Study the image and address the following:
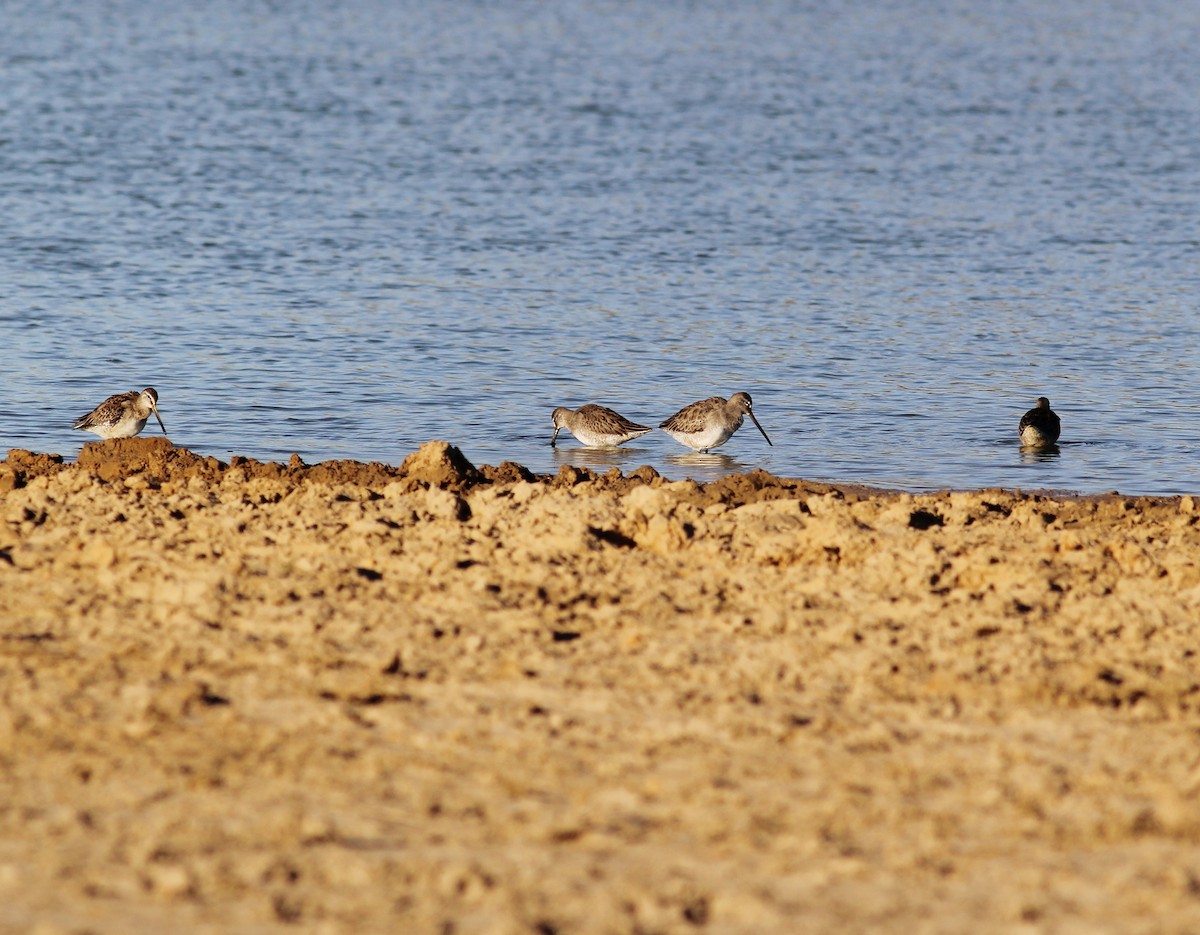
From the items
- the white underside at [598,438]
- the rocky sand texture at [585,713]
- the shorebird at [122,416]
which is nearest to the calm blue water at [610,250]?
the white underside at [598,438]

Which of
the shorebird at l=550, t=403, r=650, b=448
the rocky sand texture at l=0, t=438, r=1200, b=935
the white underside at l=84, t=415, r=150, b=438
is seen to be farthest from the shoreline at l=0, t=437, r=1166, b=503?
the shorebird at l=550, t=403, r=650, b=448

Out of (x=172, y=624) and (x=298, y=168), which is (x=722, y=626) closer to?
(x=172, y=624)

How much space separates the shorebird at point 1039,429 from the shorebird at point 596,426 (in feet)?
9.19

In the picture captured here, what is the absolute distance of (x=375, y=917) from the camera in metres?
4.84

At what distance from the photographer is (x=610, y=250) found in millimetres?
21500

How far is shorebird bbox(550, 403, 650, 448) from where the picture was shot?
1312cm

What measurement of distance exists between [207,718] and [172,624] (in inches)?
41.8

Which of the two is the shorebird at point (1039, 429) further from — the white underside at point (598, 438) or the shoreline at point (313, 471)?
the white underside at point (598, 438)

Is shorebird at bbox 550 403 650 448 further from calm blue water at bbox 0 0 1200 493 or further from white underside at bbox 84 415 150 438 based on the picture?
white underside at bbox 84 415 150 438

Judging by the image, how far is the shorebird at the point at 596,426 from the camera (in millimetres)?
13117

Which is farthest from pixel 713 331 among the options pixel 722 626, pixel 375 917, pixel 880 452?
pixel 375 917

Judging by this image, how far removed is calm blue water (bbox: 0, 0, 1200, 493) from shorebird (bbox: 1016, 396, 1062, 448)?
0.80ft

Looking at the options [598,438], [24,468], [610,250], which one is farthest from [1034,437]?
[610,250]

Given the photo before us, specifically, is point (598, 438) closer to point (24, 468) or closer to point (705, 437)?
point (705, 437)
